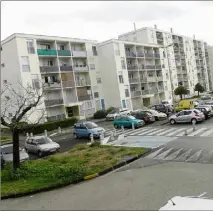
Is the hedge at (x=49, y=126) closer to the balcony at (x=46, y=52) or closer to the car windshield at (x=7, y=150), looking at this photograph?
the balcony at (x=46, y=52)

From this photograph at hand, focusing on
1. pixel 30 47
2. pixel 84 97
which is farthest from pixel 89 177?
pixel 84 97

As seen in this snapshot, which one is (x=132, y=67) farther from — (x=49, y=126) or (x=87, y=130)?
(x=87, y=130)

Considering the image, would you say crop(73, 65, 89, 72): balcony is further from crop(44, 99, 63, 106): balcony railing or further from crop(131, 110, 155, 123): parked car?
crop(131, 110, 155, 123): parked car

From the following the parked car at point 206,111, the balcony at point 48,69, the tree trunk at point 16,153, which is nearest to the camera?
the tree trunk at point 16,153

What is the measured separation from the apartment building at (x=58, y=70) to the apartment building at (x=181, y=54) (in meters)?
22.3

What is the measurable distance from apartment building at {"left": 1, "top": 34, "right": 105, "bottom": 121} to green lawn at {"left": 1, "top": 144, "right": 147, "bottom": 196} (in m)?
18.3

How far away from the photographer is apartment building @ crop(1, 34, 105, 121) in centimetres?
3688

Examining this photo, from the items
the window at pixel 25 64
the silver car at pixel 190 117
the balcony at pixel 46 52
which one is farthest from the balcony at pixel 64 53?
the silver car at pixel 190 117

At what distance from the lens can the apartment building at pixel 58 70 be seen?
36.9m

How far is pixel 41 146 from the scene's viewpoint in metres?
Result: 20.7

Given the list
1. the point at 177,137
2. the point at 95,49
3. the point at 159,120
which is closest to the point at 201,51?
the point at 95,49

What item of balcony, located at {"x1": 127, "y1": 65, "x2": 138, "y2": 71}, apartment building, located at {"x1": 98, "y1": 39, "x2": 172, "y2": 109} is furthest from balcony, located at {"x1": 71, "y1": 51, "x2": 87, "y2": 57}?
balcony, located at {"x1": 127, "y1": 65, "x2": 138, "y2": 71}

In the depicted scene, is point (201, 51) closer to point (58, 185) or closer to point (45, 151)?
point (45, 151)

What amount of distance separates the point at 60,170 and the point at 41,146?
7244 millimetres
